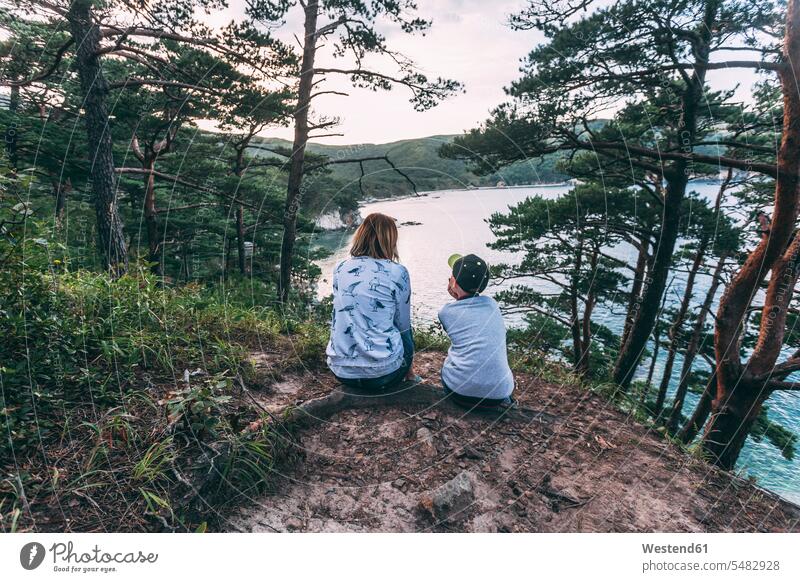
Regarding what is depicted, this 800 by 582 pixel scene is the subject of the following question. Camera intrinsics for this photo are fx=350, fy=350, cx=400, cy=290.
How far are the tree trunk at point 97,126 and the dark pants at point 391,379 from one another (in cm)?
407

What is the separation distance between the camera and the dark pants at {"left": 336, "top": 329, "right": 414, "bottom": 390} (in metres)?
3.03

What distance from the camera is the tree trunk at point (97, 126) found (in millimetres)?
Result: 4898

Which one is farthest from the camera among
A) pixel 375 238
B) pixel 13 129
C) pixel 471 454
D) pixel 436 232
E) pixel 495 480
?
pixel 13 129

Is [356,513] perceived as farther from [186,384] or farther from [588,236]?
[588,236]

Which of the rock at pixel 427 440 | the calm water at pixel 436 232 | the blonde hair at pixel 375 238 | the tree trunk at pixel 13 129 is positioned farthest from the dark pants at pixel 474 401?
the tree trunk at pixel 13 129

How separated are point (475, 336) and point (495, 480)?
105cm

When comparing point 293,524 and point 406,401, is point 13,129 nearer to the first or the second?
point 406,401

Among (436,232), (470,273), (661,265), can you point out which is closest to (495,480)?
(470,273)

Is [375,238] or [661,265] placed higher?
[375,238]

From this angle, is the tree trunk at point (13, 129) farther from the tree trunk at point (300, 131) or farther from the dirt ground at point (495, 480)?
the dirt ground at point (495, 480)

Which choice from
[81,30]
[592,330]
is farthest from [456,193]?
[592,330]

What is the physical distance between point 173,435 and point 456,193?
4.41 meters

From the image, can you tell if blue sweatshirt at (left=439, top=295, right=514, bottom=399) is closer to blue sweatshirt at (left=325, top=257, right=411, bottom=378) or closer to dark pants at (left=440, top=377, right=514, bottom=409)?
dark pants at (left=440, top=377, right=514, bottom=409)

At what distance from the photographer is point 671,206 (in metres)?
6.54
